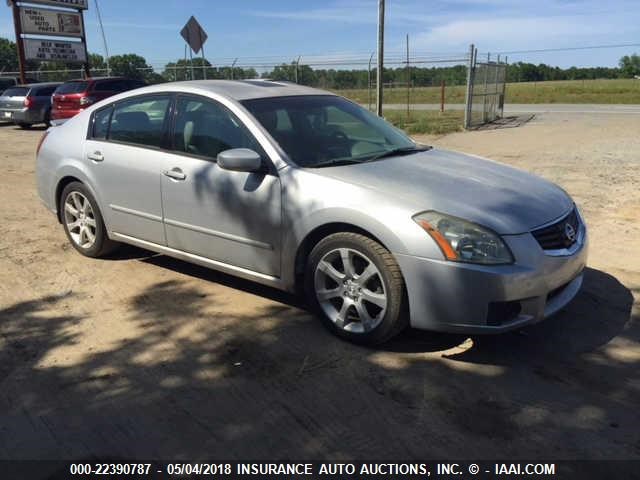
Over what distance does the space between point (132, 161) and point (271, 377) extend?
7.57ft

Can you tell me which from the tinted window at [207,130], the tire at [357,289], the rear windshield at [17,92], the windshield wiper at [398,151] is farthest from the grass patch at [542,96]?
the tire at [357,289]

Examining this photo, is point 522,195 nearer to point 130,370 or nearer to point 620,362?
point 620,362

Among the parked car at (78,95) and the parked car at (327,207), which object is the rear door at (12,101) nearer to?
the parked car at (78,95)

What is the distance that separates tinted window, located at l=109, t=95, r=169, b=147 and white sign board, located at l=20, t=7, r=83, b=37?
21.7 metres

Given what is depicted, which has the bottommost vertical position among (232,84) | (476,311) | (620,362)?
(620,362)

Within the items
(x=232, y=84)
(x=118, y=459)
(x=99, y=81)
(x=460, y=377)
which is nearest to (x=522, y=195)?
(x=460, y=377)

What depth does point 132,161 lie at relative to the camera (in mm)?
4758

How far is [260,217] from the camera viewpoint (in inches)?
157

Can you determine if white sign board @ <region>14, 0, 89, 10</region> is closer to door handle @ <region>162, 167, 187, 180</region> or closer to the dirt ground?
the dirt ground

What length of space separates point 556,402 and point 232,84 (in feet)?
10.7

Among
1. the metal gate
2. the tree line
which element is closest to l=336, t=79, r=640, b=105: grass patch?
the tree line

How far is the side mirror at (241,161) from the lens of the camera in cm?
390

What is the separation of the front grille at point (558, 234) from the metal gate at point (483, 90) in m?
14.2

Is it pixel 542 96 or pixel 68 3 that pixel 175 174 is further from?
pixel 542 96
